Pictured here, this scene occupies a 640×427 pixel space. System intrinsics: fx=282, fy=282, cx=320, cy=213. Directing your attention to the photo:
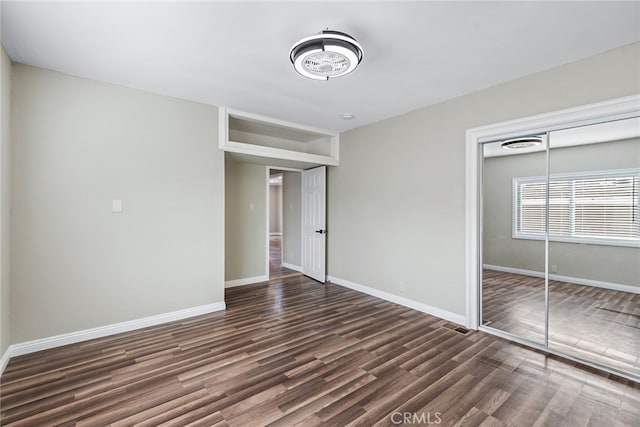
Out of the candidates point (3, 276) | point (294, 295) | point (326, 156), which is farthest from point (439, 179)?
point (3, 276)

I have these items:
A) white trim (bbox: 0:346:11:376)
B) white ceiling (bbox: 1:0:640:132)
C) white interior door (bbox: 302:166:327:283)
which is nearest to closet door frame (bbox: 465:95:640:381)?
white ceiling (bbox: 1:0:640:132)

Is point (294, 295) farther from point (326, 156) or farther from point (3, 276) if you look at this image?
point (3, 276)

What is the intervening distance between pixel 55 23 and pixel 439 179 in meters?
3.93

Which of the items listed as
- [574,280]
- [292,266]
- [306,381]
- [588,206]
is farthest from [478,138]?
[292,266]

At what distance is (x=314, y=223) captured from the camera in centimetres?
548

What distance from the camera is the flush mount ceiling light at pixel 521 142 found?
9.53 feet

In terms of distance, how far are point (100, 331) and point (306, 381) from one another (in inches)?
93.3

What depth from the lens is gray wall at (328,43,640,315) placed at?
2585mm

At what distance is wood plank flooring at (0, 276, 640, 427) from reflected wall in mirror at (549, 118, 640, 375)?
16.2 inches

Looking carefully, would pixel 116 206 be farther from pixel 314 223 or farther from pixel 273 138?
pixel 314 223

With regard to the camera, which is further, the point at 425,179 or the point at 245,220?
the point at 245,220

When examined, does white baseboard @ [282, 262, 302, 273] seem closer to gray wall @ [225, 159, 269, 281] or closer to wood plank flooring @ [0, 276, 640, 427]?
gray wall @ [225, 159, 269, 281]

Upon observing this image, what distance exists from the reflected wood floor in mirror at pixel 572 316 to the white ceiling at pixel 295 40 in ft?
7.17

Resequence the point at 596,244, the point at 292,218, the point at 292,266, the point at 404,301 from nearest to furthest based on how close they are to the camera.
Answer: the point at 596,244, the point at 404,301, the point at 292,266, the point at 292,218
